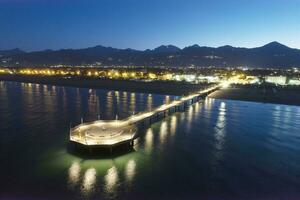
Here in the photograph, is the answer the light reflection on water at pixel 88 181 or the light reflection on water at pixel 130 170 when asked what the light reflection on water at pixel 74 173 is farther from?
the light reflection on water at pixel 130 170

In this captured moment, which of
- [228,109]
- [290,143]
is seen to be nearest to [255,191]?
[290,143]

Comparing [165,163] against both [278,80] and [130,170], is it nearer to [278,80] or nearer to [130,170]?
[130,170]

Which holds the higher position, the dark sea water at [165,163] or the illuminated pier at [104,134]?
the illuminated pier at [104,134]

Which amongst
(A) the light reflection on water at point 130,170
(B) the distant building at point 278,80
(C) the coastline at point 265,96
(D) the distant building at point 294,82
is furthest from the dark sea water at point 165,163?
(B) the distant building at point 278,80

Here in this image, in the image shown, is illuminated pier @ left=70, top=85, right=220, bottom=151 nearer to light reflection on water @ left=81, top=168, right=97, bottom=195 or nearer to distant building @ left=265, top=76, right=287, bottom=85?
light reflection on water @ left=81, top=168, right=97, bottom=195

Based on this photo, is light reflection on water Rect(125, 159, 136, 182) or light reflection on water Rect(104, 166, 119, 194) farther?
light reflection on water Rect(125, 159, 136, 182)

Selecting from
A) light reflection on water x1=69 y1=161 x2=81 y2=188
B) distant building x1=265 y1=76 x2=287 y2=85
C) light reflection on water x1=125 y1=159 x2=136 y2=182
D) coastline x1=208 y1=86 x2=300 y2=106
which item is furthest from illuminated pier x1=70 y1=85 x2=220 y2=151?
distant building x1=265 y1=76 x2=287 y2=85

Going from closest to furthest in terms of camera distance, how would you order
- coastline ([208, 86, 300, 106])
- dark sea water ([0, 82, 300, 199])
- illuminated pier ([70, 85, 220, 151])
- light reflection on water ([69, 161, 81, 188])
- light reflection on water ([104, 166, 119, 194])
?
dark sea water ([0, 82, 300, 199]) < light reflection on water ([104, 166, 119, 194]) < light reflection on water ([69, 161, 81, 188]) < illuminated pier ([70, 85, 220, 151]) < coastline ([208, 86, 300, 106])

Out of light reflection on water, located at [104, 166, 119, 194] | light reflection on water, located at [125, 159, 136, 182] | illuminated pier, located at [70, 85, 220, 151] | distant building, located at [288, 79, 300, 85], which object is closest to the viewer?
light reflection on water, located at [104, 166, 119, 194]

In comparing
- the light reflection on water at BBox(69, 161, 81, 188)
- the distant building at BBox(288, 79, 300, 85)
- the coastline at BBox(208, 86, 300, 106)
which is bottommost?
the coastline at BBox(208, 86, 300, 106)
